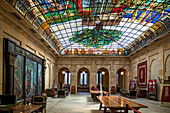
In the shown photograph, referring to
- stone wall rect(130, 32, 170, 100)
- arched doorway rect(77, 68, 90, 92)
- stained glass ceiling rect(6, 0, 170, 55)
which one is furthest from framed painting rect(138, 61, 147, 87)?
arched doorway rect(77, 68, 90, 92)

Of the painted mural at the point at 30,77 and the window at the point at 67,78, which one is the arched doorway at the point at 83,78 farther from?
the painted mural at the point at 30,77

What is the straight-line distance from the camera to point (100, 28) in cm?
2303

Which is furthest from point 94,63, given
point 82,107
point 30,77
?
point 82,107

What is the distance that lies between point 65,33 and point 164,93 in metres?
13.1

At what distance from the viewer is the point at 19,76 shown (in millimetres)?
12930

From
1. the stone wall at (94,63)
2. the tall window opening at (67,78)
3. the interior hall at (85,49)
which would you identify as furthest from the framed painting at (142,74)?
the tall window opening at (67,78)

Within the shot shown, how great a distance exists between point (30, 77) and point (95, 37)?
13.1 meters

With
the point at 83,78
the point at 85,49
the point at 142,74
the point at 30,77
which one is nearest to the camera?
the point at 30,77

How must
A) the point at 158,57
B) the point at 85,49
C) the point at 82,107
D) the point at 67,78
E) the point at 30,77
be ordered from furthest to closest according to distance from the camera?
1. the point at 67,78
2. the point at 85,49
3. the point at 158,57
4. the point at 30,77
5. the point at 82,107

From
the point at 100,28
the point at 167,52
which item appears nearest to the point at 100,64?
the point at 100,28

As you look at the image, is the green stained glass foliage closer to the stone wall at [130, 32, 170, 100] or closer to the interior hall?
the interior hall

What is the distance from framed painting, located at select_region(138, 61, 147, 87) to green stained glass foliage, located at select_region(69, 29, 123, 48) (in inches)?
192

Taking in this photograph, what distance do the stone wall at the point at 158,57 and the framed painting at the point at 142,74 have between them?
75 centimetres

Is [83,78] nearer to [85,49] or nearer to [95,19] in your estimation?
[85,49]
